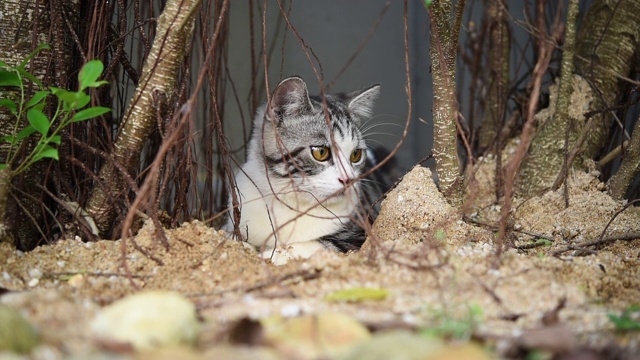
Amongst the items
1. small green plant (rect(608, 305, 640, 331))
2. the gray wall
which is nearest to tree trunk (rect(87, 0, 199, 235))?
small green plant (rect(608, 305, 640, 331))

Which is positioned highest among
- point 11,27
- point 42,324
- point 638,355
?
point 11,27

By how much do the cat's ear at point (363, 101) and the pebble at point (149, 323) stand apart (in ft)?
6.12

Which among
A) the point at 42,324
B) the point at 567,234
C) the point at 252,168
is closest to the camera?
the point at 42,324

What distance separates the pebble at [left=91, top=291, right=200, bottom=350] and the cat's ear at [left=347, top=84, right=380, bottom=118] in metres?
1.86

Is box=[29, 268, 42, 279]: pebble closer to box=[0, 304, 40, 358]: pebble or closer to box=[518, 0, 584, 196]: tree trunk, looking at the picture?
box=[0, 304, 40, 358]: pebble

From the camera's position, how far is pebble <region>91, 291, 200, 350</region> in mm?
1240

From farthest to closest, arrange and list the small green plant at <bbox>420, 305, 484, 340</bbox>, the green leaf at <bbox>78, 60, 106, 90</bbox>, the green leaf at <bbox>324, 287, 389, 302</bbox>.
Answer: the green leaf at <bbox>78, 60, 106, 90</bbox>, the green leaf at <bbox>324, 287, 389, 302</bbox>, the small green plant at <bbox>420, 305, 484, 340</bbox>

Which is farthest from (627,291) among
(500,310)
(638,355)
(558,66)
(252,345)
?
(558,66)

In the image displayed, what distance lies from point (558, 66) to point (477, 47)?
49cm

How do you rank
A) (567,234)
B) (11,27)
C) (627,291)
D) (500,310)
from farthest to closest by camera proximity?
1. (567,234)
2. (11,27)
3. (627,291)
4. (500,310)

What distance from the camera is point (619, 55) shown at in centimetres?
307

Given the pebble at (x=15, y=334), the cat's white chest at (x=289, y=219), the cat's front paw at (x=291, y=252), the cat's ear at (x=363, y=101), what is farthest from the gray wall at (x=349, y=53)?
the pebble at (x=15, y=334)

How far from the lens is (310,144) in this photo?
2754mm

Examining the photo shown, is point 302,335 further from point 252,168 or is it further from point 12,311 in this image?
point 252,168
